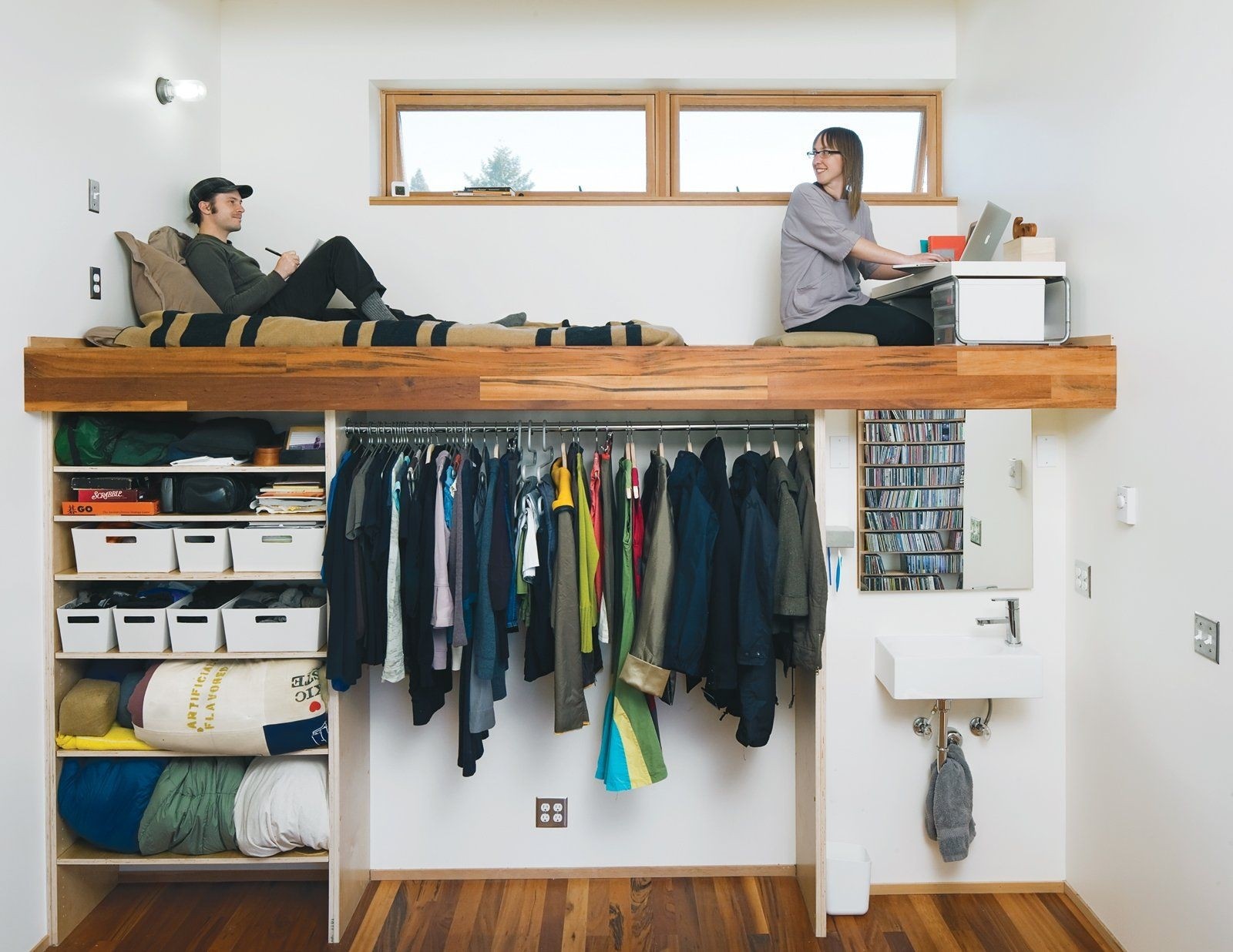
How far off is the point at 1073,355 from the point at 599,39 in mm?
2033

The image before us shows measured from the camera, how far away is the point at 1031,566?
296 cm

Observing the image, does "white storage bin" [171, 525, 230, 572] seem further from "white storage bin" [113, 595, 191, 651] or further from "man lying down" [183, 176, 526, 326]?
"man lying down" [183, 176, 526, 326]

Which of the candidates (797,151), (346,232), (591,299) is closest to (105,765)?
(346,232)

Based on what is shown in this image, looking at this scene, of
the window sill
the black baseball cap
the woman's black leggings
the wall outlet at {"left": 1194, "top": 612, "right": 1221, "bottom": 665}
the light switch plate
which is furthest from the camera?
the window sill

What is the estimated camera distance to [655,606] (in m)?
2.74

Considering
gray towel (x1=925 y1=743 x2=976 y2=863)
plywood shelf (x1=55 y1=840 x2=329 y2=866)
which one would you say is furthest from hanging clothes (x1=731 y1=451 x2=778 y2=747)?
plywood shelf (x1=55 y1=840 x2=329 y2=866)

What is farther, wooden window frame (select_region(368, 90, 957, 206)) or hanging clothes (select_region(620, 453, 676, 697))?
wooden window frame (select_region(368, 90, 957, 206))

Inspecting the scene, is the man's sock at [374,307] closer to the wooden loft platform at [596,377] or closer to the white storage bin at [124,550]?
the wooden loft platform at [596,377]

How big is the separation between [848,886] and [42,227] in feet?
10.1

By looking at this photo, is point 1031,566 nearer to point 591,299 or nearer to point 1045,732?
point 1045,732

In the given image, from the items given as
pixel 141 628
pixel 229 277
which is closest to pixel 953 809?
pixel 141 628

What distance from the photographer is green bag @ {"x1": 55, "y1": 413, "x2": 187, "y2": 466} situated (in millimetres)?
2707

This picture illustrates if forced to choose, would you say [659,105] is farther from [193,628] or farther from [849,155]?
[193,628]

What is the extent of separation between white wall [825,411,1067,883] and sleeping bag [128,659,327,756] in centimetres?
165
